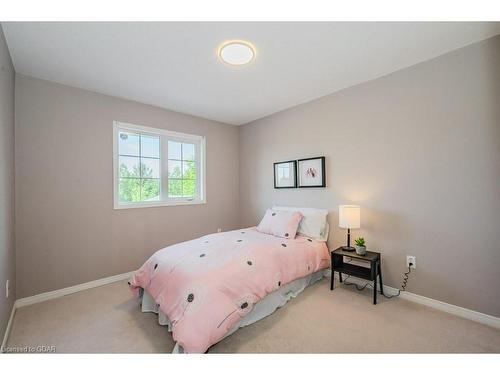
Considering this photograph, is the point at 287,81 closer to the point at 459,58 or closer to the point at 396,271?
the point at 459,58

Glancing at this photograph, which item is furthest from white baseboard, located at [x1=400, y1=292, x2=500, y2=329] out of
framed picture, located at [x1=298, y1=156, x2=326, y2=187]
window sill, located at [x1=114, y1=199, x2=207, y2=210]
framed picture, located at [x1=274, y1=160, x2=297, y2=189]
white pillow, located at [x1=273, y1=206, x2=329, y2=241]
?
window sill, located at [x1=114, y1=199, x2=207, y2=210]

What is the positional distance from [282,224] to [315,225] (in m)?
0.42

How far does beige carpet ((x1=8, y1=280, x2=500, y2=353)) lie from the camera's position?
158 centimetres

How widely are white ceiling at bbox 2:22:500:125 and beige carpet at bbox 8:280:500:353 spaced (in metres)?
2.36

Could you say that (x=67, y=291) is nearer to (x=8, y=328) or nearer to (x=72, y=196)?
(x=8, y=328)

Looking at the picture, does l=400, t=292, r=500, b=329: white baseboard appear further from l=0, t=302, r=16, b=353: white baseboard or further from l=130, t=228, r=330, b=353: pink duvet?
l=0, t=302, r=16, b=353: white baseboard

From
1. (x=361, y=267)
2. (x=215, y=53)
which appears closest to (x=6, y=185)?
(x=215, y=53)

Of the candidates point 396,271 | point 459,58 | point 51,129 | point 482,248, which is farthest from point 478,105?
point 51,129

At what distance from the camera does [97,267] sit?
2.68 m

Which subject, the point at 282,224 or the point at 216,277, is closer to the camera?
the point at 216,277

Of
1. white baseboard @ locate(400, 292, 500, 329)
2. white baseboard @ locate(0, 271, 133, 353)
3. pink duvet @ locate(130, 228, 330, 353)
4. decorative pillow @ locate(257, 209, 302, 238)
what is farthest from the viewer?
decorative pillow @ locate(257, 209, 302, 238)

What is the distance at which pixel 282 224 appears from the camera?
2830 millimetres

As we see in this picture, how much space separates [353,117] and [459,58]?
98 centimetres

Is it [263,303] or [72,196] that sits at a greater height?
[72,196]
